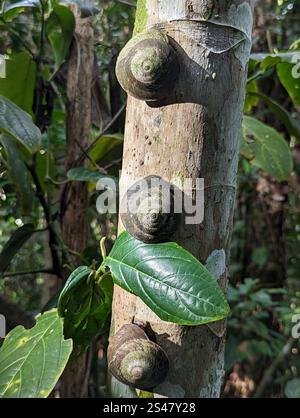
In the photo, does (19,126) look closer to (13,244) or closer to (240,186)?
(13,244)

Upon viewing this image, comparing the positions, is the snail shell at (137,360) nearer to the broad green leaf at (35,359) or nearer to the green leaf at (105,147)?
the broad green leaf at (35,359)

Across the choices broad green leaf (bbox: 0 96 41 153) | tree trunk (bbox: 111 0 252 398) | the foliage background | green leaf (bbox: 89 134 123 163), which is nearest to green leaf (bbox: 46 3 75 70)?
the foliage background

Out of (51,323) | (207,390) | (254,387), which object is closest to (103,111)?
(51,323)

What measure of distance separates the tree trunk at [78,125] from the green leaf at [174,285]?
540mm

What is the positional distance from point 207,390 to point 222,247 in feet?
0.46

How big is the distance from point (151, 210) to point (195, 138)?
8 centimetres

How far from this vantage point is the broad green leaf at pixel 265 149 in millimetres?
1078

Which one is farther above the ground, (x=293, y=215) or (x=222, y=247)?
(x=222, y=247)

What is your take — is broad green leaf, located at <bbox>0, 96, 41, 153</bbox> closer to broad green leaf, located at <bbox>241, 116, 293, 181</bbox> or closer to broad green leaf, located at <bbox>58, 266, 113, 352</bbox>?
broad green leaf, located at <bbox>58, 266, 113, 352</bbox>

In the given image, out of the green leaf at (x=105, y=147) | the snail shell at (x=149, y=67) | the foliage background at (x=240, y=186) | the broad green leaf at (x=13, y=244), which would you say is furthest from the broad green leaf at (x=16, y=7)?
the snail shell at (x=149, y=67)

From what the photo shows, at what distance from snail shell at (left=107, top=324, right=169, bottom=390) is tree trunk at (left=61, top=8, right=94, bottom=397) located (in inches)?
21.3

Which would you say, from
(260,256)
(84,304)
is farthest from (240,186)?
(84,304)

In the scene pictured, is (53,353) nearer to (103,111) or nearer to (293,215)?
(103,111)
